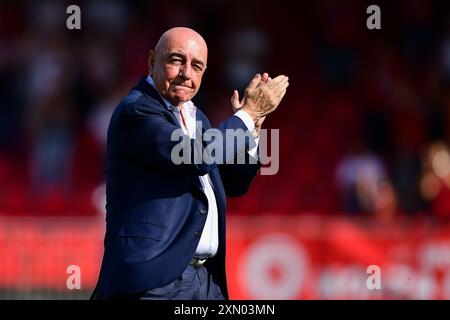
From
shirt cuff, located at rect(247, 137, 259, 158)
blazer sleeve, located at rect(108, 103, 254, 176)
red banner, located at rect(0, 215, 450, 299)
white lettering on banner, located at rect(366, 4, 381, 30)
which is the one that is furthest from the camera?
white lettering on banner, located at rect(366, 4, 381, 30)

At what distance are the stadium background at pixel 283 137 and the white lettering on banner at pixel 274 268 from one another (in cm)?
1

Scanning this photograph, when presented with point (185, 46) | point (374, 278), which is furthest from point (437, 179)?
point (185, 46)

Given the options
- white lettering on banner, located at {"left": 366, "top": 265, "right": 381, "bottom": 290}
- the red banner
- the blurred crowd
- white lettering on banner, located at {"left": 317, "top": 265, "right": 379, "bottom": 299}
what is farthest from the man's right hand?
the blurred crowd

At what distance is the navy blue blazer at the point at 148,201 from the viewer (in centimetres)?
494

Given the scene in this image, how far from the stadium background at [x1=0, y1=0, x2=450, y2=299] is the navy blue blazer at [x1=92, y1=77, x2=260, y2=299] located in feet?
19.0

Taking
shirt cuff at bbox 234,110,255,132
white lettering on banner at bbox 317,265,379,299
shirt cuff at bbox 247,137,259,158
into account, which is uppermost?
shirt cuff at bbox 234,110,255,132

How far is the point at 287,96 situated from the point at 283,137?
3.10ft

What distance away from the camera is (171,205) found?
4984 mm

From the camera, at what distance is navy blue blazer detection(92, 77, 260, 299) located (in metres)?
4.94

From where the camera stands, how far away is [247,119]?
5121 mm

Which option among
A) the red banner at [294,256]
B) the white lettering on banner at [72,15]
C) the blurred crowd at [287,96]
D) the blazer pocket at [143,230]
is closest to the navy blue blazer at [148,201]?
the blazer pocket at [143,230]

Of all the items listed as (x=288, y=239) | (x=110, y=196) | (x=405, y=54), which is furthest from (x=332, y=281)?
(x=110, y=196)

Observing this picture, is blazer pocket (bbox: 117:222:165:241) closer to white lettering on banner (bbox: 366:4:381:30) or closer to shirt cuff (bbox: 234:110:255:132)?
shirt cuff (bbox: 234:110:255:132)

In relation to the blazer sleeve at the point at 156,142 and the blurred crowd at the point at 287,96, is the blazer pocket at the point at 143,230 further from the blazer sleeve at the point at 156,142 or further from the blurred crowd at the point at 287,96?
the blurred crowd at the point at 287,96
